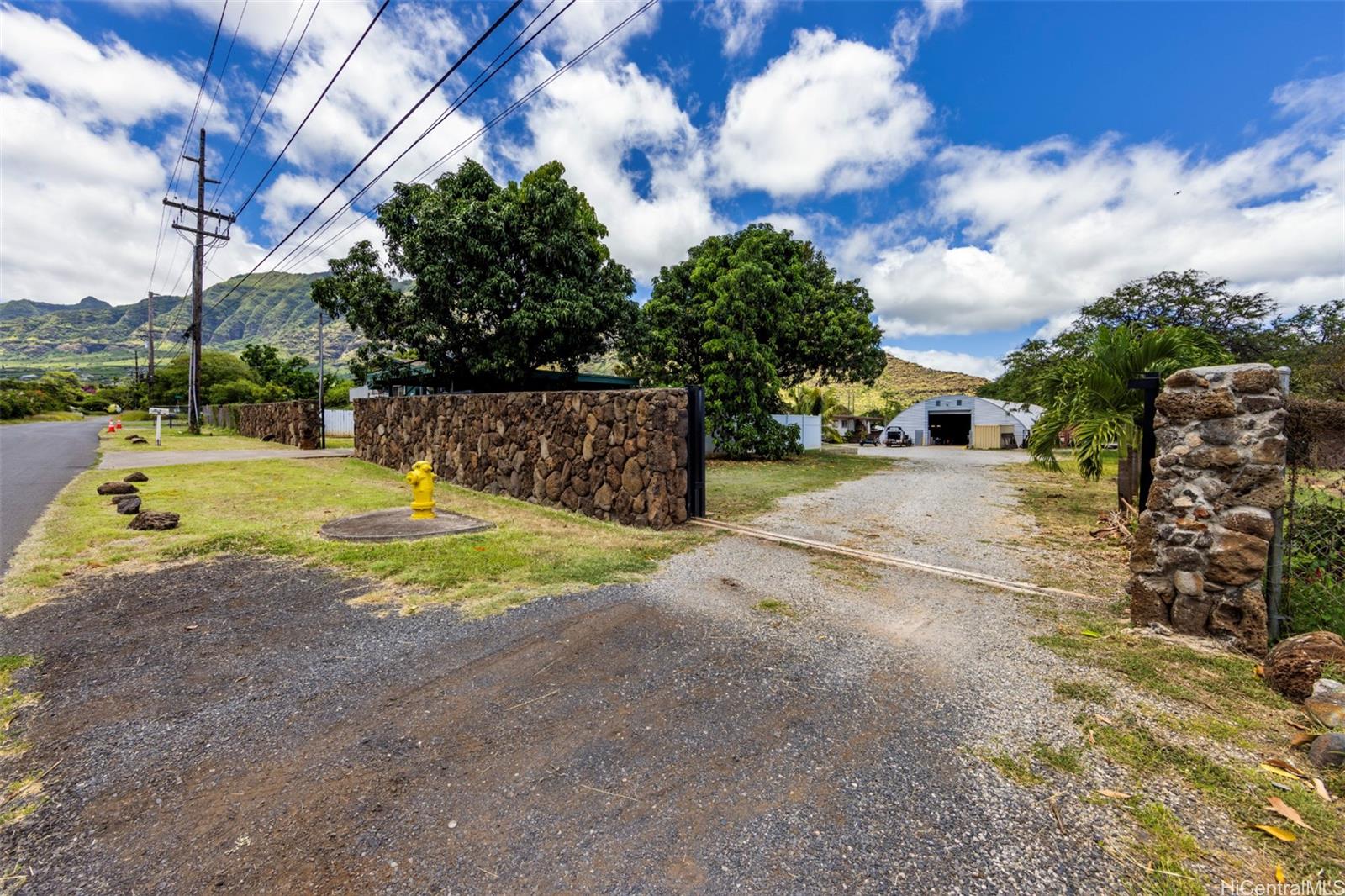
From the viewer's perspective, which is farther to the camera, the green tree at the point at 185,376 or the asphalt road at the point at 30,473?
the green tree at the point at 185,376

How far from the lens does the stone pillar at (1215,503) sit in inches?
120

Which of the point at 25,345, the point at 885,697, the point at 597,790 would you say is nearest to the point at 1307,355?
the point at 885,697

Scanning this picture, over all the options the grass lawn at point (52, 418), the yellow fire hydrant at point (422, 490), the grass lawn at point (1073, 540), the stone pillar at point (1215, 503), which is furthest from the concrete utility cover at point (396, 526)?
the grass lawn at point (52, 418)

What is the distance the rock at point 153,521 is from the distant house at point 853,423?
39.2 m

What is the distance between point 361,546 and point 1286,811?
6291 mm

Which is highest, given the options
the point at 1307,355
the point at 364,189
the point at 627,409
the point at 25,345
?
the point at 25,345

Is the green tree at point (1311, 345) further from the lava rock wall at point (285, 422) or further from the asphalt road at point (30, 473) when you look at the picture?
the lava rock wall at point (285, 422)

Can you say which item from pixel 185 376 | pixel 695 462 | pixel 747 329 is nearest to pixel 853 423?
pixel 747 329

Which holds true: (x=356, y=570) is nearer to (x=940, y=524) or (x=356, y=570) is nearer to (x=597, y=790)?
(x=597, y=790)

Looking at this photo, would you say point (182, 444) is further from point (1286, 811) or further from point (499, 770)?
point (1286, 811)

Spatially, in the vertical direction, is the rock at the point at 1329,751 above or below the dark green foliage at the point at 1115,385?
below

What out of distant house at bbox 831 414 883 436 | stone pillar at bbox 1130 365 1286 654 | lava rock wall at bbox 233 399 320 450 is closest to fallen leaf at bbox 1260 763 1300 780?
stone pillar at bbox 1130 365 1286 654

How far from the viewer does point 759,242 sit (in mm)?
16500

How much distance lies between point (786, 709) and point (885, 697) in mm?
513
